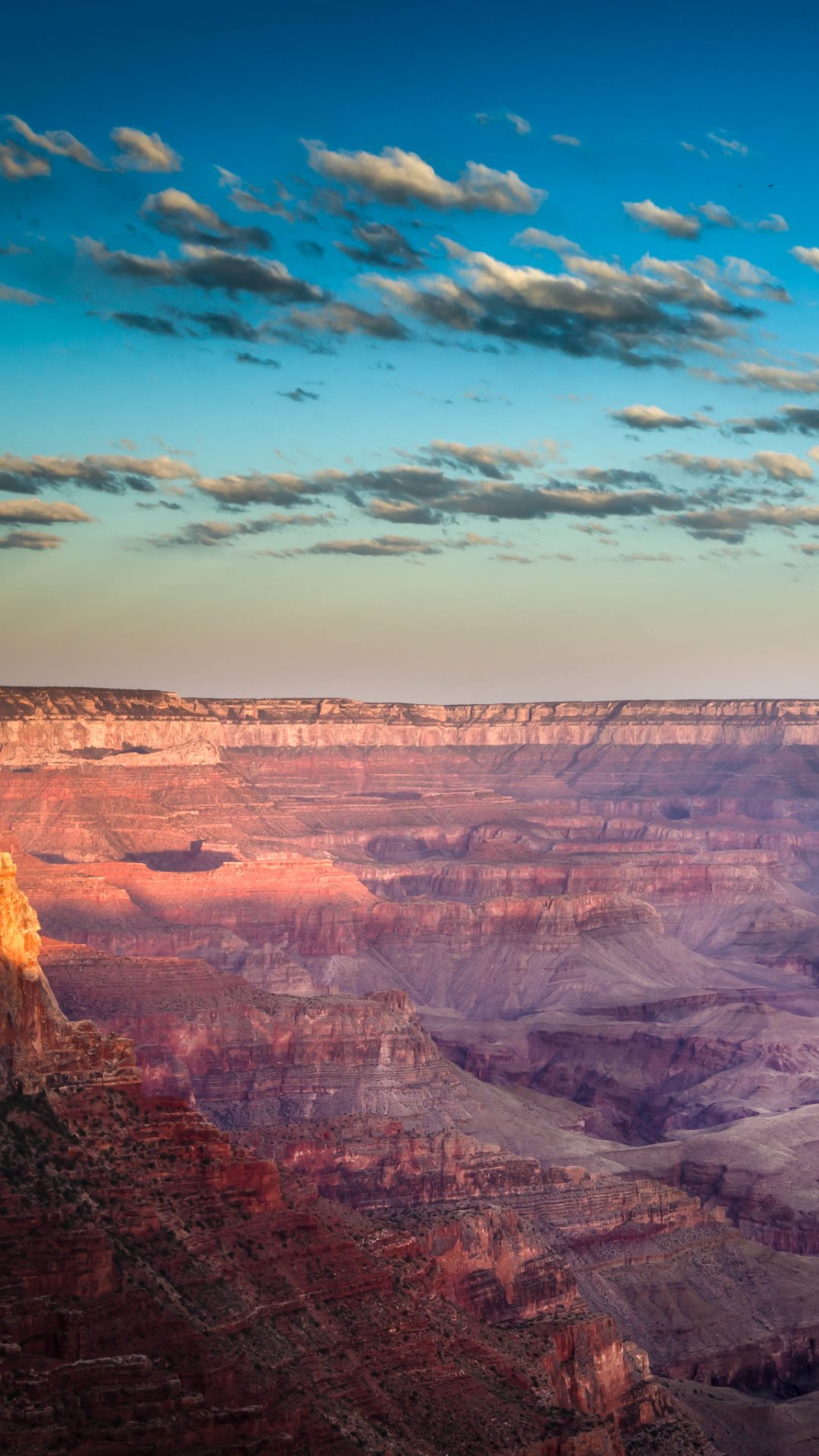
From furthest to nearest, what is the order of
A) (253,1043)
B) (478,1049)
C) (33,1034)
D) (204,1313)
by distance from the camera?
(478,1049), (253,1043), (33,1034), (204,1313)

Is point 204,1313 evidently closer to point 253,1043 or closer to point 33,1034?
point 33,1034

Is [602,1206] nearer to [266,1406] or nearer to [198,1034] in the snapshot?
[198,1034]

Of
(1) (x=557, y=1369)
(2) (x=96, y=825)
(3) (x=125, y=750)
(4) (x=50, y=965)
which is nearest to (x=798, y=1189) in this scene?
(4) (x=50, y=965)

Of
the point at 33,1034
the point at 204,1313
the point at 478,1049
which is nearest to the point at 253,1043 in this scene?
the point at 478,1049

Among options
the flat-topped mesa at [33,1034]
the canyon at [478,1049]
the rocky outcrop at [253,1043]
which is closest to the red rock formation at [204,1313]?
the flat-topped mesa at [33,1034]

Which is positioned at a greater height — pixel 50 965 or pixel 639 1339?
pixel 50 965

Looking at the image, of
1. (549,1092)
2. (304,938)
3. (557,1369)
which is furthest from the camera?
(304,938)

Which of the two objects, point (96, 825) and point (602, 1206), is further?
point (96, 825)

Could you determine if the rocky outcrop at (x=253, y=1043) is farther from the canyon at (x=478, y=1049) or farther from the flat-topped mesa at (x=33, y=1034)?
the flat-topped mesa at (x=33, y=1034)
